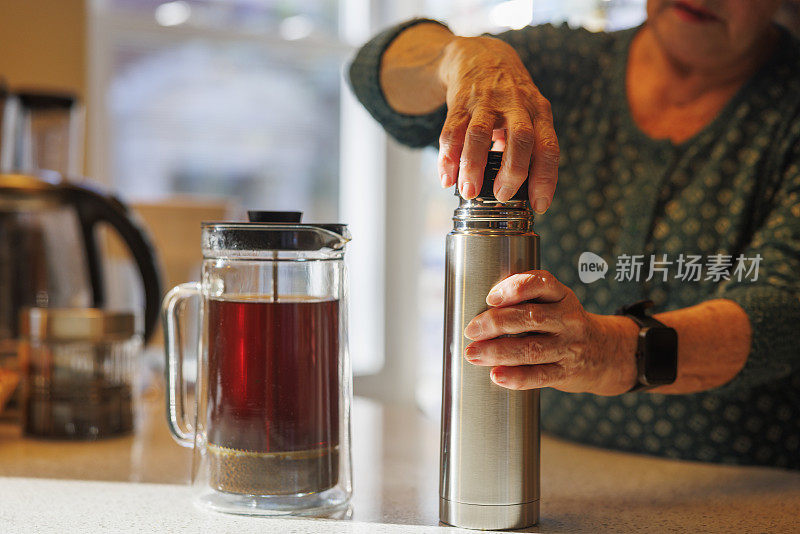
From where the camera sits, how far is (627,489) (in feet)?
2.48

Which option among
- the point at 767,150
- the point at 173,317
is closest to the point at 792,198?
the point at 767,150

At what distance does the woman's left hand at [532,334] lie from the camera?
0.56 metres

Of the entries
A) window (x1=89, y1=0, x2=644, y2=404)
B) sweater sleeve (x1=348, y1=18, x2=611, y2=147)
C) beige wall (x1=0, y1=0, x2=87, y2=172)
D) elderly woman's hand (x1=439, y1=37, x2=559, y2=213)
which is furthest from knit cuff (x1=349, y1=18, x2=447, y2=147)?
window (x1=89, y1=0, x2=644, y2=404)

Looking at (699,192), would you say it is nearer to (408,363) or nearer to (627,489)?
(627,489)

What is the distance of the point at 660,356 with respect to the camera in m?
0.67

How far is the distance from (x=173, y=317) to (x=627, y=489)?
414 millimetres

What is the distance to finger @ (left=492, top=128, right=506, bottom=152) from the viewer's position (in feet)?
1.98

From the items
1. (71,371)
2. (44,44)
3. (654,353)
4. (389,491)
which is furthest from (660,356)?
(44,44)

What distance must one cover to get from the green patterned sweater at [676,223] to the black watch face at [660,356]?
107 mm

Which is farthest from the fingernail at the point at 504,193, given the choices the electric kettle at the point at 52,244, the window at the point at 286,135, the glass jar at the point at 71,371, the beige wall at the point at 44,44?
the window at the point at 286,135

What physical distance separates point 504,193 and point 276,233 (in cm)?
17

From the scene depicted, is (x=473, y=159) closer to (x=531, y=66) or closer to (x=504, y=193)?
(x=504, y=193)

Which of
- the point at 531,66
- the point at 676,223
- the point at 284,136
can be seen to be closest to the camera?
the point at 676,223

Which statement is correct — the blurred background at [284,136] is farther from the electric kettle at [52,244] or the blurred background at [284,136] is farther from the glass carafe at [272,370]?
the glass carafe at [272,370]
